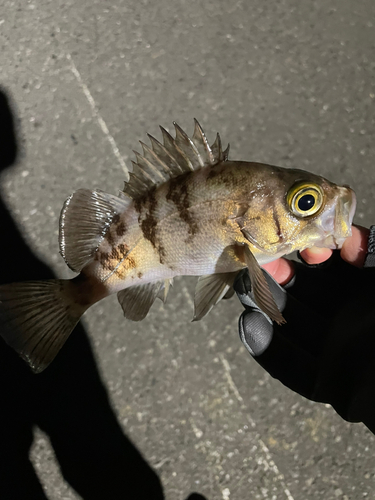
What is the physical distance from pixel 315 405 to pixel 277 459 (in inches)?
15.5

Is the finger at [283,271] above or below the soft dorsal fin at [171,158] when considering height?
→ below

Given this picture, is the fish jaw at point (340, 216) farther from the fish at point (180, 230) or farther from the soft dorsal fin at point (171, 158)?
the soft dorsal fin at point (171, 158)

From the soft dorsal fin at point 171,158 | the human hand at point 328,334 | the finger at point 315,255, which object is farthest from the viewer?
the finger at point 315,255

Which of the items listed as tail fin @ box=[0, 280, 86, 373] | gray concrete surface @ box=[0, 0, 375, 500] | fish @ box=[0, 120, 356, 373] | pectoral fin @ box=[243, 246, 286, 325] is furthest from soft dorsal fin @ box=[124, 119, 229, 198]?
gray concrete surface @ box=[0, 0, 375, 500]

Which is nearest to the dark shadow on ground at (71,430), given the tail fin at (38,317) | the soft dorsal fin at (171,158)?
the tail fin at (38,317)

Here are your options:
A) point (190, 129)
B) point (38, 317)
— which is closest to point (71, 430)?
point (38, 317)

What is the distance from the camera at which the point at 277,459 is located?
2.22 metres

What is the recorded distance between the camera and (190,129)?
247 cm

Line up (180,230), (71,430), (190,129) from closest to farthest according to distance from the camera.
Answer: (180,230)
(71,430)
(190,129)

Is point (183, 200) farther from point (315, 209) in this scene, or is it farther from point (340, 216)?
point (340, 216)

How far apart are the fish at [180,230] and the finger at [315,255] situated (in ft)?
0.69

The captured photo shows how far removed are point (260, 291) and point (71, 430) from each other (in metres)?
1.59

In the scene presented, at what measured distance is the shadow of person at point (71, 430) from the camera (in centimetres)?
219

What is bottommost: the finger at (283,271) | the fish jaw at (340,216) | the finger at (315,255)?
the finger at (283,271)
